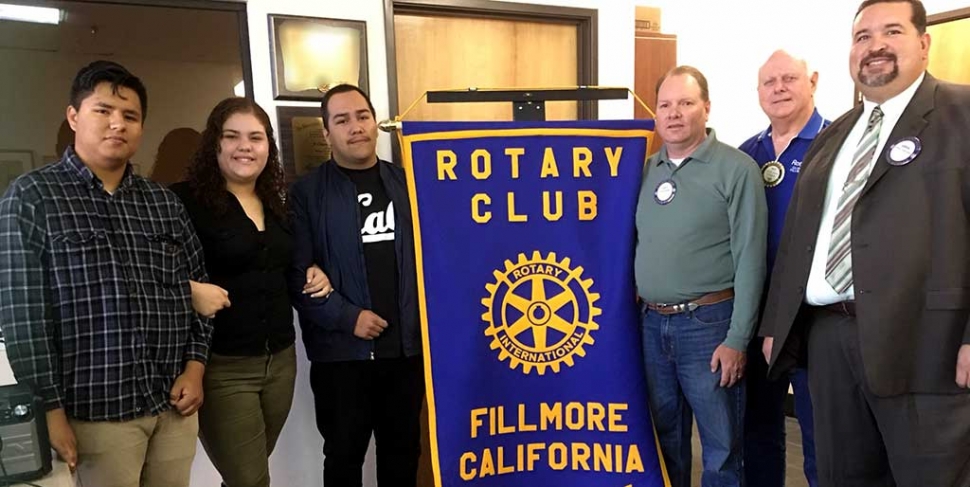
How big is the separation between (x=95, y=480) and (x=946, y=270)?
6.51 feet

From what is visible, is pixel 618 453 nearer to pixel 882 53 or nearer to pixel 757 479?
pixel 757 479

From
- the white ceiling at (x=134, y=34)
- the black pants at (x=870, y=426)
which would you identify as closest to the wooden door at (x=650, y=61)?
the black pants at (x=870, y=426)

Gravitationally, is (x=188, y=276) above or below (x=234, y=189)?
below

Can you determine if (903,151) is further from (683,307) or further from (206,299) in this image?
(206,299)

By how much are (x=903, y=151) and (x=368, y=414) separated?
1.62 m

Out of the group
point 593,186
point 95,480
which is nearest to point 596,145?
point 593,186

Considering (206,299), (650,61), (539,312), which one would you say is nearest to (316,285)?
(206,299)

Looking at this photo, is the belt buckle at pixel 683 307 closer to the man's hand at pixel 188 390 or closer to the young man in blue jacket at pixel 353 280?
the young man in blue jacket at pixel 353 280

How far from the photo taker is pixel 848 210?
158 cm

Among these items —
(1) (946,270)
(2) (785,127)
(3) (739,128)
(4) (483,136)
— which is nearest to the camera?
(1) (946,270)

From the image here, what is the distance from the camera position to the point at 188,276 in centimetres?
161

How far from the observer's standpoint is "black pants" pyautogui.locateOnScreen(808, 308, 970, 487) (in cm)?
146

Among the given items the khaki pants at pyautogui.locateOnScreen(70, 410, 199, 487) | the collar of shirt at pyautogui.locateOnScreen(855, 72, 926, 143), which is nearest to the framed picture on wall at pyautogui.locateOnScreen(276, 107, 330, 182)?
the khaki pants at pyautogui.locateOnScreen(70, 410, 199, 487)

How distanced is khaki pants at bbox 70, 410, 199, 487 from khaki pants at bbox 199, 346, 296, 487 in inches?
4.2
